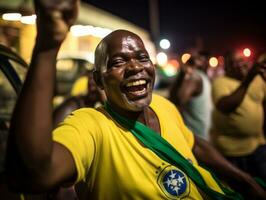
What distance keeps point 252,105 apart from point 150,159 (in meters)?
2.91

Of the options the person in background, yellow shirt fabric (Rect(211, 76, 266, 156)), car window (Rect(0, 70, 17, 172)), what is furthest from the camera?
yellow shirt fabric (Rect(211, 76, 266, 156))

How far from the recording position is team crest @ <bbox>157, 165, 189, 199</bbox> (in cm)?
208

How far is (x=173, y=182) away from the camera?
2115mm

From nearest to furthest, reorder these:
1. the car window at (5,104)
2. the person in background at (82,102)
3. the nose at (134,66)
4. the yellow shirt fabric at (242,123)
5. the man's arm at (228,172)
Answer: the nose at (134,66), the man's arm at (228,172), the car window at (5,104), the person in background at (82,102), the yellow shirt fabric at (242,123)

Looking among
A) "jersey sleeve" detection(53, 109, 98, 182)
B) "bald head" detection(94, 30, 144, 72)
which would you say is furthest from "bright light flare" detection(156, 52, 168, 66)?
"jersey sleeve" detection(53, 109, 98, 182)

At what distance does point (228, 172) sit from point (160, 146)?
2.45ft

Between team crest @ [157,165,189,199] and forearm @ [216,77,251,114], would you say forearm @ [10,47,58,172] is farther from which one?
forearm @ [216,77,251,114]

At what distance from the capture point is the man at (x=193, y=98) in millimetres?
5652

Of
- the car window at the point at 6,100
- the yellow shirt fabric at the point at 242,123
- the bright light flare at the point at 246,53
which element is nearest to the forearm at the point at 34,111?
the car window at the point at 6,100

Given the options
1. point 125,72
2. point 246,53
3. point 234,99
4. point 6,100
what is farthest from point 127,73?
point 246,53

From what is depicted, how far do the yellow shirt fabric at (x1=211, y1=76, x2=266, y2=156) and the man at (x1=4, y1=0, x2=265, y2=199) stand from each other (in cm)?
208

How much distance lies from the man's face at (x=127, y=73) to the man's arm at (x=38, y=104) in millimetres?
683

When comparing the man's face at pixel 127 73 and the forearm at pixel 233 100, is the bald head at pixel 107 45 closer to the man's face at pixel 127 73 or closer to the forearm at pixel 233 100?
the man's face at pixel 127 73

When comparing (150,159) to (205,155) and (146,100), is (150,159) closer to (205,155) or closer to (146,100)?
(146,100)
